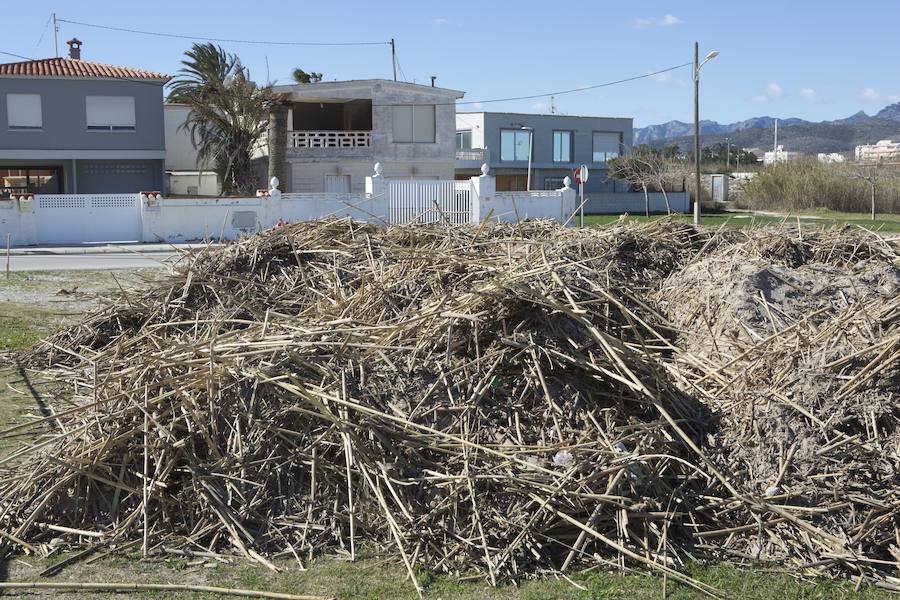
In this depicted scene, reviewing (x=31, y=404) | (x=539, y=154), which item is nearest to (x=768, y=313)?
(x=31, y=404)

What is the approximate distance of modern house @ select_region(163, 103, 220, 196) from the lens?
44.0m

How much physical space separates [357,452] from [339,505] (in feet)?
1.10

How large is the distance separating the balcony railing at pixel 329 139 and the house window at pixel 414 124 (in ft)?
5.14

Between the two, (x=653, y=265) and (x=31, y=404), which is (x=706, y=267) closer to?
(x=653, y=265)

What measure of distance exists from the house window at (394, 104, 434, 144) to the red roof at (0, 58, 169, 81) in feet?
34.5

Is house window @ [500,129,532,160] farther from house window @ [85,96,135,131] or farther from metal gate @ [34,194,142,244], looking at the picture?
metal gate @ [34,194,142,244]

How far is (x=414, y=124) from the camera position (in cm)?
4212

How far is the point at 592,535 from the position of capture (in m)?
4.85

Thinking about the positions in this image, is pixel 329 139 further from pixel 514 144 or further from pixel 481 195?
pixel 514 144

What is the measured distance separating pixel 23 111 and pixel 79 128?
86.6 inches

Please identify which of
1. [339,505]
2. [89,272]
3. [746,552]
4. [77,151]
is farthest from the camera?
[77,151]

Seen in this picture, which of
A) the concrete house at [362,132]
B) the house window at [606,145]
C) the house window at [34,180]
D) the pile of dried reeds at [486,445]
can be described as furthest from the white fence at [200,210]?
the house window at [606,145]

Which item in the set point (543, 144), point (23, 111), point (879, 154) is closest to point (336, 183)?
point (23, 111)

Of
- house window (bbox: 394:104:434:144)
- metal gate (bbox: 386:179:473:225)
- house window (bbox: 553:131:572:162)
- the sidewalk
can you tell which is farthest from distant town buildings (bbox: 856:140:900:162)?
the sidewalk
